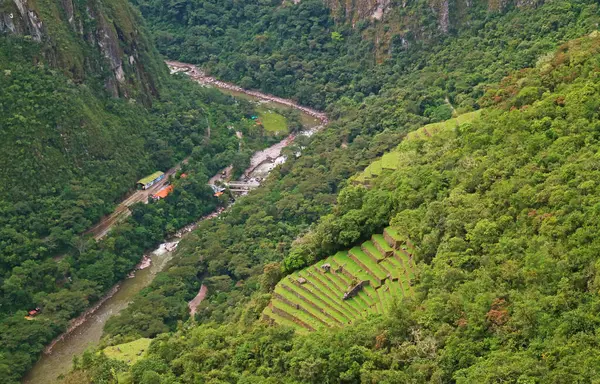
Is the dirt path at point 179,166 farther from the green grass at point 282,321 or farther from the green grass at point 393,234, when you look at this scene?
the green grass at point 393,234

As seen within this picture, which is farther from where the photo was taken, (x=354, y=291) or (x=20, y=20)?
(x=20, y=20)

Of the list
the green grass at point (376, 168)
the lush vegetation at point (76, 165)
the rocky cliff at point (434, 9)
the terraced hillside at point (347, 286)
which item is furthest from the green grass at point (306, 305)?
the rocky cliff at point (434, 9)

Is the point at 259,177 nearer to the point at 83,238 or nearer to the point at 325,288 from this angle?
the point at 83,238

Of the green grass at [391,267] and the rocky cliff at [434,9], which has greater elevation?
the rocky cliff at [434,9]

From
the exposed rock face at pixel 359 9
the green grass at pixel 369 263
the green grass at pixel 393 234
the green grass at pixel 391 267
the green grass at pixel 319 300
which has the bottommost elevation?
the green grass at pixel 319 300

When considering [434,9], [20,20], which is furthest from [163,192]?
[434,9]

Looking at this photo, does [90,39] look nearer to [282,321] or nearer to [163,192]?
[163,192]
